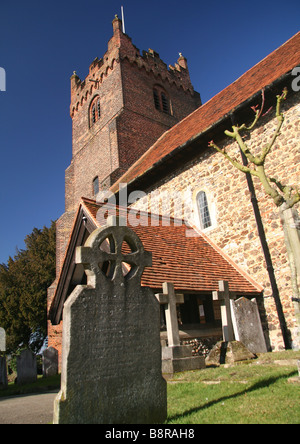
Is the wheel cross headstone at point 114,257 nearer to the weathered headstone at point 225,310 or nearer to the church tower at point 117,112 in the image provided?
the weathered headstone at point 225,310

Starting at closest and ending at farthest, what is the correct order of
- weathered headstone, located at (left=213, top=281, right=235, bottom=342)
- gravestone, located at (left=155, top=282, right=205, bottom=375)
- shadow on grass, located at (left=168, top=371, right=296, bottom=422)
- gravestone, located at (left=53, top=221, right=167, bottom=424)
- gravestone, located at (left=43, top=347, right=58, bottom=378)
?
gravestone, located at (left=53, top=221, right=167, bottom=424) → shadow on grass, located at (left=168, top=371, right=296, bottom=422) → gravestone, located at (left=155, top=282, right=205, bottom=375) → weathered headstone, located at (left=213, top=281, right=235, bottom=342) → gravestone, located at (left=43, top=347, right=58, bottom=378)

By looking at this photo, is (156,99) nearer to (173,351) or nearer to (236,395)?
(173,351)

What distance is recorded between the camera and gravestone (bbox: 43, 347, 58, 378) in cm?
1342

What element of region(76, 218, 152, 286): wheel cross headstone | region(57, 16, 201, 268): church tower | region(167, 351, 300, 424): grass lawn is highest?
region(57, 16, 201, 268): church tower

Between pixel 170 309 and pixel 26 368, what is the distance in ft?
23.4

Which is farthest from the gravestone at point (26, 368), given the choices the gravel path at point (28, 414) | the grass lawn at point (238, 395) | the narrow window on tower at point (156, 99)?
the narrow window on tower at point (156, 99)

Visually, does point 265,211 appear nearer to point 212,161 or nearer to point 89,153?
point 212,161

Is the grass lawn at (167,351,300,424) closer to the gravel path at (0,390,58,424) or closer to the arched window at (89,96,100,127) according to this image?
the gravel path at (0,390,58,424)

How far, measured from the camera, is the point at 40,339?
24.1 metres

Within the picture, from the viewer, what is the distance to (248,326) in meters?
7.83

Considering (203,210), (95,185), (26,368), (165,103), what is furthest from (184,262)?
(165,103)

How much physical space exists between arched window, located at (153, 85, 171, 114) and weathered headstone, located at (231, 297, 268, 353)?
18.6m

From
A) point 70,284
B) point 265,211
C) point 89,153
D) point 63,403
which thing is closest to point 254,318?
point 265,211

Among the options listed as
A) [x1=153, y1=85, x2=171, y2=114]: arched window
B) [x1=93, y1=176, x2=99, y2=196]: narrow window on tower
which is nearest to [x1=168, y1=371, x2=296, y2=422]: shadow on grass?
[x1=93, y1=176, x2=99, y2=196]: narrow window on tower
